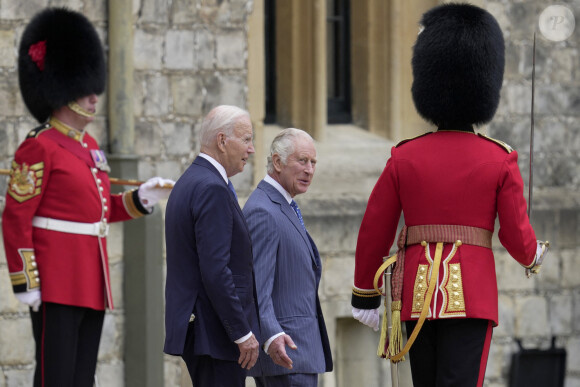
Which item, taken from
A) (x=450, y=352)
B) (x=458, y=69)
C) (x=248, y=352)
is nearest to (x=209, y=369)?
(x=248, y=352)

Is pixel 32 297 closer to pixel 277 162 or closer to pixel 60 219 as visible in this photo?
pixel 60 219

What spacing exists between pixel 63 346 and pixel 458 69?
1.78m

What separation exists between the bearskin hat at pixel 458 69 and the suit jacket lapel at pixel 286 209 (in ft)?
1.93

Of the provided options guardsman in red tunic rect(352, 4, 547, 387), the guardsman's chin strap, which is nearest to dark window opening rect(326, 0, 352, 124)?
the guardsman's chin strap

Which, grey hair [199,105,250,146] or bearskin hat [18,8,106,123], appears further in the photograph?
bearskin hat [18,8,106,123]

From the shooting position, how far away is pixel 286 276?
4742 mm

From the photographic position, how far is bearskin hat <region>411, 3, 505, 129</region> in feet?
15.0

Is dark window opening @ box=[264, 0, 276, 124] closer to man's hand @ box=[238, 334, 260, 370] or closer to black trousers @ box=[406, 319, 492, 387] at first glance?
black trousers @ box=[406, 319, 492, 387]

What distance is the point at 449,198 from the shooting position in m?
4.49

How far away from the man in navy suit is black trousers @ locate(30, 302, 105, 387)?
0.84m

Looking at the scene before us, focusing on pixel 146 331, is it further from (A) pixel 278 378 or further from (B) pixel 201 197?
(B) pixel 201 197

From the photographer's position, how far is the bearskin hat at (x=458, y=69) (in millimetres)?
4582

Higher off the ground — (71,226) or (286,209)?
(286,209)

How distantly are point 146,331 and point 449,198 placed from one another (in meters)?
2.67
